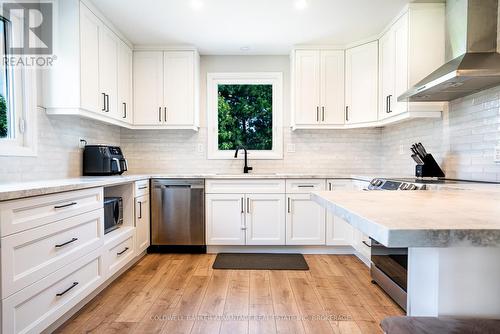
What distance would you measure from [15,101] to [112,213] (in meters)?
1.10

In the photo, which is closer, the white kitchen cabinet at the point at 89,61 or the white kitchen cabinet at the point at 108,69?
the white kitchen cabinet at the point at 89,61

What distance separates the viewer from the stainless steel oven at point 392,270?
1719 mm

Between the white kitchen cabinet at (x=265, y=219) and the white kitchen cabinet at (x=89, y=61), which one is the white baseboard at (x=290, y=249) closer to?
the white kitchen cabinet at (x=265, y=219)

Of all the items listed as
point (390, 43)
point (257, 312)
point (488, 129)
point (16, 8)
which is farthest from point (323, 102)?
point (16, 8)

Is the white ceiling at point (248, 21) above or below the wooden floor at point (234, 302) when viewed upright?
above

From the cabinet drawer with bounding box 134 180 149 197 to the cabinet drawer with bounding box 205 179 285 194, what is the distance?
0.64 meters

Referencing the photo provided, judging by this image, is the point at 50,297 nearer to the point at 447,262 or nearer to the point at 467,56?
the point at 447,262

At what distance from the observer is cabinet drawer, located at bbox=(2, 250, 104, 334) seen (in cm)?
133

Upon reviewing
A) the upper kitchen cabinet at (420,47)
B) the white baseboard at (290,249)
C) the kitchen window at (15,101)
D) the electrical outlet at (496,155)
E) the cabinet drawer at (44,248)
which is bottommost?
the white baseboard at (290,249)

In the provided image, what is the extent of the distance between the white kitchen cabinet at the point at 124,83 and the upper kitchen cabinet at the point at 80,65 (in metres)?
0.22

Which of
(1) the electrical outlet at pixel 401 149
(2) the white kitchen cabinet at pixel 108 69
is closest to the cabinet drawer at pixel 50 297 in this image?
(2) the white kitchen cabinet at pixel 108 69

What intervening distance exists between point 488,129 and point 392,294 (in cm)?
136

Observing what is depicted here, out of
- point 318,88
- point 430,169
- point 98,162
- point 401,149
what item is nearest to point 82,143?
point 98,162

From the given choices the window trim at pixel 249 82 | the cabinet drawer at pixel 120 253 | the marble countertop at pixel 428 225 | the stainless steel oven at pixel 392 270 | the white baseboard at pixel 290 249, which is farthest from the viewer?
the window trim at pixel 249 82
